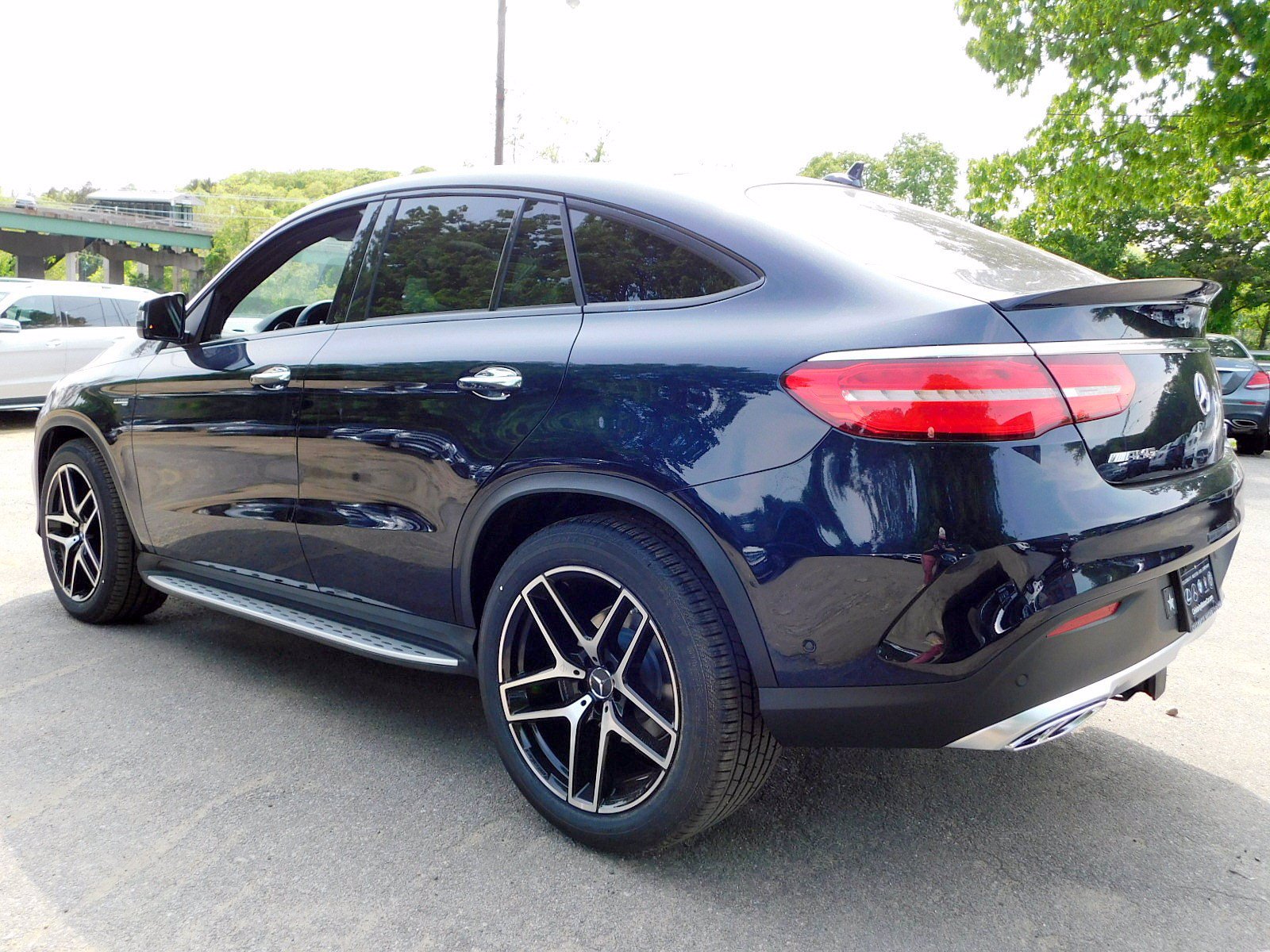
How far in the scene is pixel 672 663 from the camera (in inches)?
95.2

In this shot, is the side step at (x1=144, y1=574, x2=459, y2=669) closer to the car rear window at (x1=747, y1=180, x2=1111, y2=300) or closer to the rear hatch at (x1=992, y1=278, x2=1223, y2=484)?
the car rear window at (x1=747, y1=180, x2=1111, y2=300)

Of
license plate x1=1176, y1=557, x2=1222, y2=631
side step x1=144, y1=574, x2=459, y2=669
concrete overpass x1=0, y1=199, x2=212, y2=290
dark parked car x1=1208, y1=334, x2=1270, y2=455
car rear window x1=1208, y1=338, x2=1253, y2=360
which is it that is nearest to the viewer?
license plate x1=1176, y1=557, x2=1222, y2=631

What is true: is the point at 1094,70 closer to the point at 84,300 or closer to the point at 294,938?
the point at 84,300

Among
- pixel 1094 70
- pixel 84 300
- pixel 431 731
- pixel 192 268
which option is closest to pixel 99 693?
pixel 431 731

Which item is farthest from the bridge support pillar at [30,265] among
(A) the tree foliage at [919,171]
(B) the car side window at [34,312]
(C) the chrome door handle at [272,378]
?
(C) the chrome door handle at [272,378]

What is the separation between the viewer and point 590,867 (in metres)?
2.62

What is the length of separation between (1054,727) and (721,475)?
894 millimetres

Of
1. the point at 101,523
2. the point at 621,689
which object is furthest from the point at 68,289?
the point at 621,689

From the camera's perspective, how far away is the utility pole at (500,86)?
19000 millimetres

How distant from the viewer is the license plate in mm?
2486

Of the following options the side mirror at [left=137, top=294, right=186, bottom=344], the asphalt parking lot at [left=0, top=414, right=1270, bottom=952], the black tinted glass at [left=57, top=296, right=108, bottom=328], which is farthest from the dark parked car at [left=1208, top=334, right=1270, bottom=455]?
the black tinted glass at [left=57, top=296, right=108, bottom=328]

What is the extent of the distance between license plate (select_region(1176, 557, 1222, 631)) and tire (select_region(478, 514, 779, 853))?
39.9 inches

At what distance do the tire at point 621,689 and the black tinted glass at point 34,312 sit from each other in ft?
40.9

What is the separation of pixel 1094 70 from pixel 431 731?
18.0 meters
